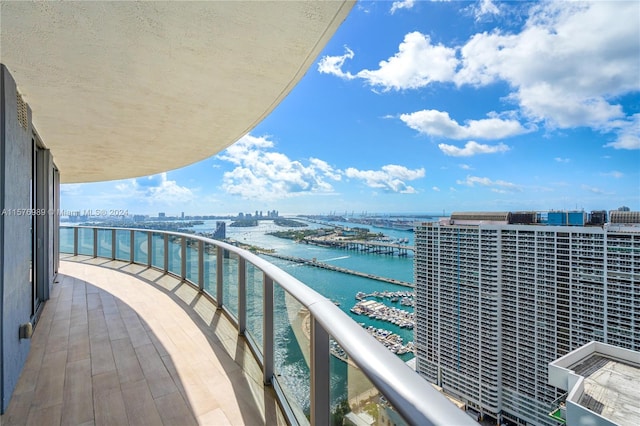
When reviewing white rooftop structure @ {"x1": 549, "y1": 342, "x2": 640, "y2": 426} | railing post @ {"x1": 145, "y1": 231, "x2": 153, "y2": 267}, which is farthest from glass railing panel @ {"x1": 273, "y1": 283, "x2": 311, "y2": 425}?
railing post @ {"x1": 145, "y1": 231, "x2": 153, "y2": 267}

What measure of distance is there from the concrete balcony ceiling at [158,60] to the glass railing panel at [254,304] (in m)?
1.85

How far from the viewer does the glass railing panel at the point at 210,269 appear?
4078mm

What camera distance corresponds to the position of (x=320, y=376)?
129cm

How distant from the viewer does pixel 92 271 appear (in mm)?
6629

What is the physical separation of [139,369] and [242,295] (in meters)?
1.10

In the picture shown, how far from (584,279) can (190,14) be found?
879cm

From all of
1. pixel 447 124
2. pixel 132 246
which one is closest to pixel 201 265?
pixel 132 246

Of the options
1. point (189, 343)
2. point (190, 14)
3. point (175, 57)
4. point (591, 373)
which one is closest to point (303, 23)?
point (190, 14)

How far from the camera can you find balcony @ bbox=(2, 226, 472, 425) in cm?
84

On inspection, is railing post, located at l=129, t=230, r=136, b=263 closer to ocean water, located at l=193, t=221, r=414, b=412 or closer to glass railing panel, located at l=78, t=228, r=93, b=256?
ocean water, located at l=193, t=221, r=414, b=412

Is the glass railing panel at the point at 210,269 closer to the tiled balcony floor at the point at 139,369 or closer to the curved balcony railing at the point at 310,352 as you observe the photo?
the curved balcony railing at the point at 310,352

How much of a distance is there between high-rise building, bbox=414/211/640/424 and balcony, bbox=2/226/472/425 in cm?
548

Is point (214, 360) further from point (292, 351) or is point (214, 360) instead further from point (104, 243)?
point (104, 243)

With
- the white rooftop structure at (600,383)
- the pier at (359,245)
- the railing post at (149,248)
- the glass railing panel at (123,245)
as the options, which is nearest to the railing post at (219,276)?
the railing post at (149,248)
